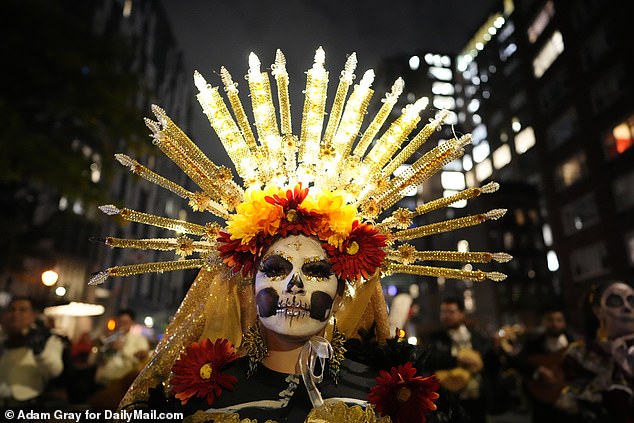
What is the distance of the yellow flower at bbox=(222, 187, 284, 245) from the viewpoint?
2.55m

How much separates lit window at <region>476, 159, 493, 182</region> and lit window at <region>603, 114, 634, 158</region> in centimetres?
2007

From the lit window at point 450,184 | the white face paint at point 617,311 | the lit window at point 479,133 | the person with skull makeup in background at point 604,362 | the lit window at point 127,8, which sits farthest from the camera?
the lit window at point 479,133

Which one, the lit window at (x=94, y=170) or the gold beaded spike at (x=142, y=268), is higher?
the lit window at (x=94, y=170)

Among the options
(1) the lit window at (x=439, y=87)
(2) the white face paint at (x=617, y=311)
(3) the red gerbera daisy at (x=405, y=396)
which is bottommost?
(3) the red gerbera daisy at (x=405, y=396)

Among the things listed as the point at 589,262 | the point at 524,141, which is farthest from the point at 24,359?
the point at 524,141

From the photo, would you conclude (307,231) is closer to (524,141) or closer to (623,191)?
(623,191)

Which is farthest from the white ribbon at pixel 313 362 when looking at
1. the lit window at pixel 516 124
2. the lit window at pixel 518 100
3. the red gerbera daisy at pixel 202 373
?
the lit window at pixel 518 100

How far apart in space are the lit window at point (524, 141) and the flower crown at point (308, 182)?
3776cm

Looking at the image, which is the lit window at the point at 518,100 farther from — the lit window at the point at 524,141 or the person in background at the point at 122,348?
the person in background at the point at 122,348

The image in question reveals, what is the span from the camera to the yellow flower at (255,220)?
2.55m

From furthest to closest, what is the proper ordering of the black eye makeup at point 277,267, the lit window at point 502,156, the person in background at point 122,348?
1. the lit window at point 502,156
2. the person in background at point 122,348
3. the black eye makeup at point 277,267

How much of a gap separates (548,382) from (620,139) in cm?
2132

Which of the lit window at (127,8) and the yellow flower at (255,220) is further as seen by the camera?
the lit window at (127,8)

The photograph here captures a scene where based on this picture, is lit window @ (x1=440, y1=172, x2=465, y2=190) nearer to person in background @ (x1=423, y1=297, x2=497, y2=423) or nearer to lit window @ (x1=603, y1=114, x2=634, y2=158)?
person in background @ (x1=423, y1=297, x2=497, y2=423)
